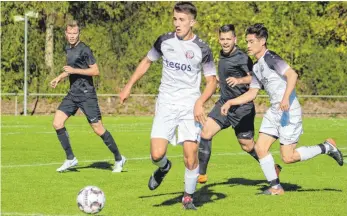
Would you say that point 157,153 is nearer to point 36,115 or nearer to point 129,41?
point 36,115

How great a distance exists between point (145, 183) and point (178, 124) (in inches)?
102

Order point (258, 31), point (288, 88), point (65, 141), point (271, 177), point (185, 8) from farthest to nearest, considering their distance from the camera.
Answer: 1. point (65, 141)
2. point (271, 177)
3. point (258, 31)
4. point (288, 88)
5. point (185, 8)

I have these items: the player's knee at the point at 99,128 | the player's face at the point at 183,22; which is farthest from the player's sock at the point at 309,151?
the player's knee at the point at 99,128

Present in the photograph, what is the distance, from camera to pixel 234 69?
1235cm

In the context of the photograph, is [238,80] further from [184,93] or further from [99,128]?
[99,128]

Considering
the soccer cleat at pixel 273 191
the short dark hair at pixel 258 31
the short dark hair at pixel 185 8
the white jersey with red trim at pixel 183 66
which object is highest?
the short dark hair at pixel 185 8

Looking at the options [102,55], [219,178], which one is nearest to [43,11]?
[102,55]

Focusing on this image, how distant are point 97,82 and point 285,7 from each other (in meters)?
8.94

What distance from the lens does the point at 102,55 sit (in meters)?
36.8

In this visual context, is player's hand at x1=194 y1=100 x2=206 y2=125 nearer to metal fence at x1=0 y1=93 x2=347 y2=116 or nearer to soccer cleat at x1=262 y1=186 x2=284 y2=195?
soccer cleat at x1=262 y1=186 x2=284 y2=195

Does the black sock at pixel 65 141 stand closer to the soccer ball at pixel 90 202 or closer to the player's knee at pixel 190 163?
the player's knee at pixel 190 163

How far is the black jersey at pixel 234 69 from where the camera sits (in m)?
12.3

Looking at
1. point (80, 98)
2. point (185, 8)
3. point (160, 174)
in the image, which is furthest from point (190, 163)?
point (80, 98)

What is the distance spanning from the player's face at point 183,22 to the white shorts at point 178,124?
870mm
